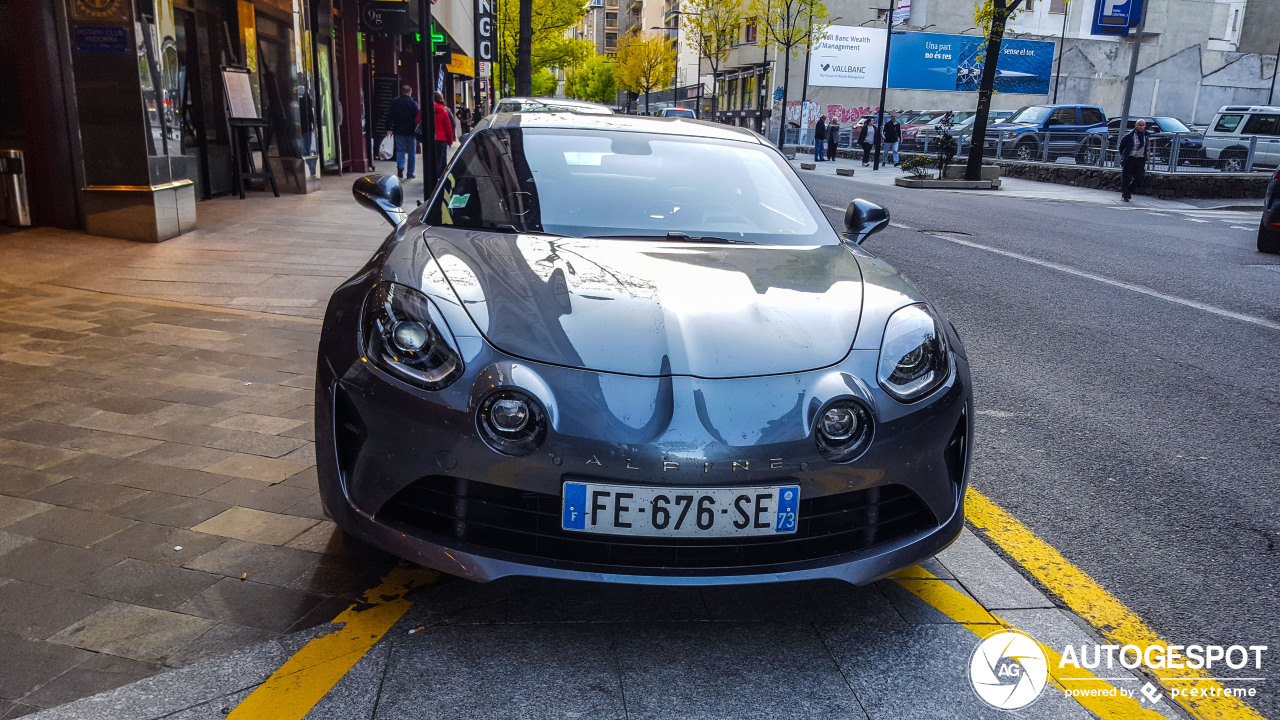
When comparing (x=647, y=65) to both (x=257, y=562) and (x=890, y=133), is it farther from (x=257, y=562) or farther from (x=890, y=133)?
(x=257, y=562)

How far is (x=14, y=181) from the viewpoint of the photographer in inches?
343

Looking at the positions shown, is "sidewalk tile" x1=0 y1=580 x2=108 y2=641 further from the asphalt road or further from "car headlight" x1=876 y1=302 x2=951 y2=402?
the asphalt road

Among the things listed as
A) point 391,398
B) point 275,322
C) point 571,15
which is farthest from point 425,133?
point 571,15

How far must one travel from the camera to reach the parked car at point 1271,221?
33.1ft

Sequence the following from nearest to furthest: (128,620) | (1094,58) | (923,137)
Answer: (128,620)
(923,137)
(1094,58)

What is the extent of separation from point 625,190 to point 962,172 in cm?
2149

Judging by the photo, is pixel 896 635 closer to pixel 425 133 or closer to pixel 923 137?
pixel 425 133

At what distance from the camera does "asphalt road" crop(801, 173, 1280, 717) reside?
2.85 meters

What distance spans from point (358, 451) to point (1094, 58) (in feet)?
212

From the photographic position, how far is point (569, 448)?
2.11 meters

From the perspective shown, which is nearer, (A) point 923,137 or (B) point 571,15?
(A) point 923,137

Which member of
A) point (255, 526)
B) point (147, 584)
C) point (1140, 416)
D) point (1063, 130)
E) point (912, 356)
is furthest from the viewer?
point (1063, 130)

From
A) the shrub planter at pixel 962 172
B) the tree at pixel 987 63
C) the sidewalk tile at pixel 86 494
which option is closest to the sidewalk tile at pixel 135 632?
the sidewalk tile at pixel 86 494

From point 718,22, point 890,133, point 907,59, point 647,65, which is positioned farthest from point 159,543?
point 647,65
